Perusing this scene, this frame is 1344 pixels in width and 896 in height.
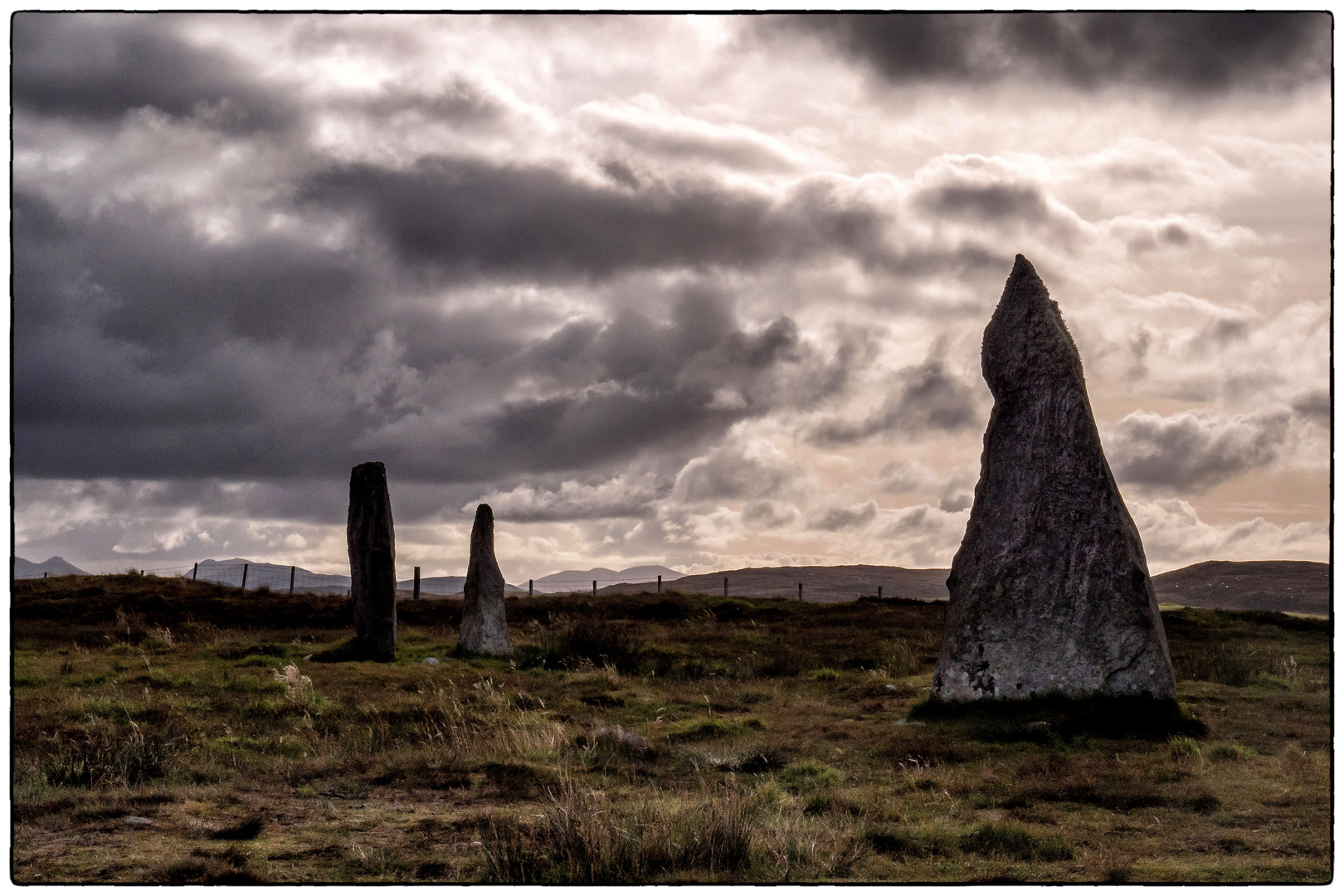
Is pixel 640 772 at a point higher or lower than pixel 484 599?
lower

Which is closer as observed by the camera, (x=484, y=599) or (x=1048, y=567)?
(x=1048, y=567)

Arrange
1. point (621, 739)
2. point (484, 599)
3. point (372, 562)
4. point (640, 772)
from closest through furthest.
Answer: point (640, 772)
point (621, 739)
point (372, 562)
point (484, 599)

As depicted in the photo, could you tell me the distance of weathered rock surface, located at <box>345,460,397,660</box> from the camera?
20.2m

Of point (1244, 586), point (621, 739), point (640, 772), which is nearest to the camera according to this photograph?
point (640, 772)

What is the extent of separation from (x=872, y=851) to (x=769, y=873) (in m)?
1.17

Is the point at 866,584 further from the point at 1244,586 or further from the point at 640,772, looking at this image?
the point at 640,772

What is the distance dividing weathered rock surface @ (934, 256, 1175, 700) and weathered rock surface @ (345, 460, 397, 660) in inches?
455

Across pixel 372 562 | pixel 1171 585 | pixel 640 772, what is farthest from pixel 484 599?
pixel 1171 585

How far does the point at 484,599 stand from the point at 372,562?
237 centimetres

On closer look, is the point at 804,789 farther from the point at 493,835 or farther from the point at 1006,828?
the point at 493,835

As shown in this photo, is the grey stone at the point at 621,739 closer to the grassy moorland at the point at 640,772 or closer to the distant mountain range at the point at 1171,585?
the grassy moorland at the point at 640,772

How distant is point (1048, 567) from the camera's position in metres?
12.5

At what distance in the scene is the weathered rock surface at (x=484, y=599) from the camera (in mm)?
20975

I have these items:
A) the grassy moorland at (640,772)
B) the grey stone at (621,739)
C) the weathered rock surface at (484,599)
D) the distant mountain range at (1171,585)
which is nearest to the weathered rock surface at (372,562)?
the grassy moorland at (640,772)
